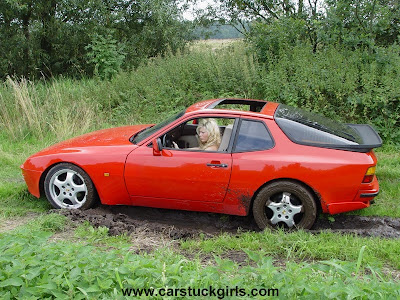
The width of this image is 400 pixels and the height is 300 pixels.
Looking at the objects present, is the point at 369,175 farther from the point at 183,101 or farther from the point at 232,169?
the point at 183,101

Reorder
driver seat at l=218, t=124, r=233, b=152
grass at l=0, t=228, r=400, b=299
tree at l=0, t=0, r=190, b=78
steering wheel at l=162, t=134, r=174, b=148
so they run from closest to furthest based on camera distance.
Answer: grass at l=0, t=228, r=400, b=299
driver seat at l=218, t=124, r=233, b=152
steering wheel at l=162, t=134, r=174, b=148
tree at l=0, t=0, r=190, b=78

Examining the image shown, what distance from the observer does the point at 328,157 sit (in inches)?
192

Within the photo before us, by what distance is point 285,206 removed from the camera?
16.5 feet

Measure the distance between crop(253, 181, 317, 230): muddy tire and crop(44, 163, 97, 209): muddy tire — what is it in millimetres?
2106

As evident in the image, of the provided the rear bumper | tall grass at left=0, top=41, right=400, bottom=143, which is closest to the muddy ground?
the rear bumper

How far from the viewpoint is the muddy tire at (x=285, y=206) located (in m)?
4.94

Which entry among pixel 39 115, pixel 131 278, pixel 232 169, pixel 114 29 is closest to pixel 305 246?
pixel 232 169

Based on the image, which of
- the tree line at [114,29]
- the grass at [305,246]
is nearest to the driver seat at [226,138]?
the grass at [305,246]

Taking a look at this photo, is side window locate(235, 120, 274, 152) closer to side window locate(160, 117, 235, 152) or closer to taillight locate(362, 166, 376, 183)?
side window locate(160, 117, 235, 152)

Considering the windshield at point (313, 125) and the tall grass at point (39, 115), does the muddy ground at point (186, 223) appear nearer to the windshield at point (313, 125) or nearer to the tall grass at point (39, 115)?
the windshield at point (313, 125)

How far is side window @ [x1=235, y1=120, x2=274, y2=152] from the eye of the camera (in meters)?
5.04

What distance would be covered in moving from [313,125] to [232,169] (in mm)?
1165

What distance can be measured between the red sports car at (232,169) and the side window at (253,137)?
0.04 feet

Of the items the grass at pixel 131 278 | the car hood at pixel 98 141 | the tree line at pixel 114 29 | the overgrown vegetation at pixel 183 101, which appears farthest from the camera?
the tree line at pixel 114 29
